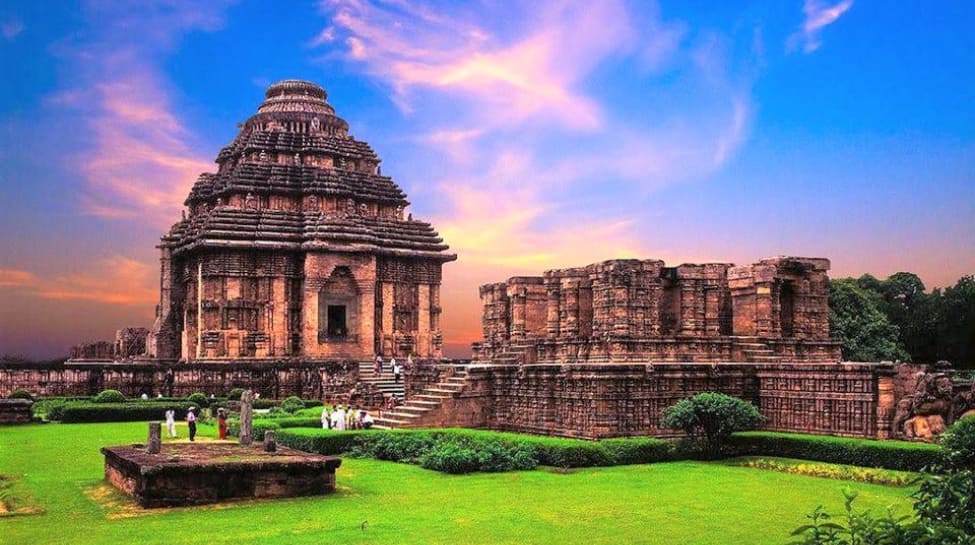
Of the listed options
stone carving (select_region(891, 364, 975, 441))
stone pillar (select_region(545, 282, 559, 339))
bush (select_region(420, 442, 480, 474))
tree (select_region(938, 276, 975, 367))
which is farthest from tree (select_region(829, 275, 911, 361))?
bush (select_region(420, 442, 480, 474))

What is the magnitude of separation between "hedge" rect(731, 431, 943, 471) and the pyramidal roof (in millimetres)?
25176

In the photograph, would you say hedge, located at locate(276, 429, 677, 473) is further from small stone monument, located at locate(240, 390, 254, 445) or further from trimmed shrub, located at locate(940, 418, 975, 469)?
trimmed shrub, located at locate(940, 418, 975, 469)

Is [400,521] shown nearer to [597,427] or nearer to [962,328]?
[597,427]

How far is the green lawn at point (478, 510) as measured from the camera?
11625 mm

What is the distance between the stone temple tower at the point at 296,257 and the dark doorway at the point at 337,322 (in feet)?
0.14

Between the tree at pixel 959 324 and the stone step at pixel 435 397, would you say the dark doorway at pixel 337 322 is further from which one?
the tree at pixel 959 324

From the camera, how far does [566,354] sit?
2536 centimetres

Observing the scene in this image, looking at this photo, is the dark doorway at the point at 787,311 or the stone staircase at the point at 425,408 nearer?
the stone staircase at the point at 425,408

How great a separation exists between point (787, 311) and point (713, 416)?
7731 millimetres

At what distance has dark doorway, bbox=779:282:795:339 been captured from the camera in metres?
25.5

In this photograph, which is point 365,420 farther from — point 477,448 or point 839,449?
point 839,449

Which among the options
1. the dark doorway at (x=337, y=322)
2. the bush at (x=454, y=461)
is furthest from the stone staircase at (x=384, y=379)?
the bush at (x=454, y=461)

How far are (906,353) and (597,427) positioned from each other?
92.7 ft

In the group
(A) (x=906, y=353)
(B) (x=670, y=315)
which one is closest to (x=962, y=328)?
(A) (x=906, y=353)
